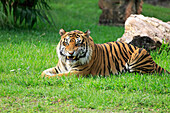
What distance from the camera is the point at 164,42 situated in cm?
756

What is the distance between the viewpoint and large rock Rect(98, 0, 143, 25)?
12188 mm

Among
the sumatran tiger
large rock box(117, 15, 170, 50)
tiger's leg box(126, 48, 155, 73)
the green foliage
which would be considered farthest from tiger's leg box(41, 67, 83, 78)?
the green foliage

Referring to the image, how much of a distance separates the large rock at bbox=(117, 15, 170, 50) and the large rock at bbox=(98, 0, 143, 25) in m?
4.42

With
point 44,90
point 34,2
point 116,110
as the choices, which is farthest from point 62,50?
point 34,2

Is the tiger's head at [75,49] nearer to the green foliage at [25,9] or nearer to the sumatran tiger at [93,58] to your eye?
the sumatran tiger at [93,58]

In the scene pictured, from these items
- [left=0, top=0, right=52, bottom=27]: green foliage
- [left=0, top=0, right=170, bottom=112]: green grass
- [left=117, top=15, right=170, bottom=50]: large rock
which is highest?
[left=0, top=0, right=52, bottom=27]: green foliage

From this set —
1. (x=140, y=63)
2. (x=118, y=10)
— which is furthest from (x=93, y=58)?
(x=118, y=10)

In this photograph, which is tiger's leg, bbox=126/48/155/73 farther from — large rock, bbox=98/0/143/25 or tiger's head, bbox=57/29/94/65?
large rock, bbox=98/0/143/25

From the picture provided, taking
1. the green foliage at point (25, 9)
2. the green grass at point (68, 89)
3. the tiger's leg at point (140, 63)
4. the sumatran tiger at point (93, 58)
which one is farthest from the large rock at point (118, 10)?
the tiger's leg at point (140, 63)

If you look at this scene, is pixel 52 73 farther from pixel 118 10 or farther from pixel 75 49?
pixel 118 10

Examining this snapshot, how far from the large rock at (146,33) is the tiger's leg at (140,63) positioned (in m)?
1.86

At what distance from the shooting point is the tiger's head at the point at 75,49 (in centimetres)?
516

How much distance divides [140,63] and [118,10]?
22.7ft

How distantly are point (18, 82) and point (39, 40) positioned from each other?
3386mm
